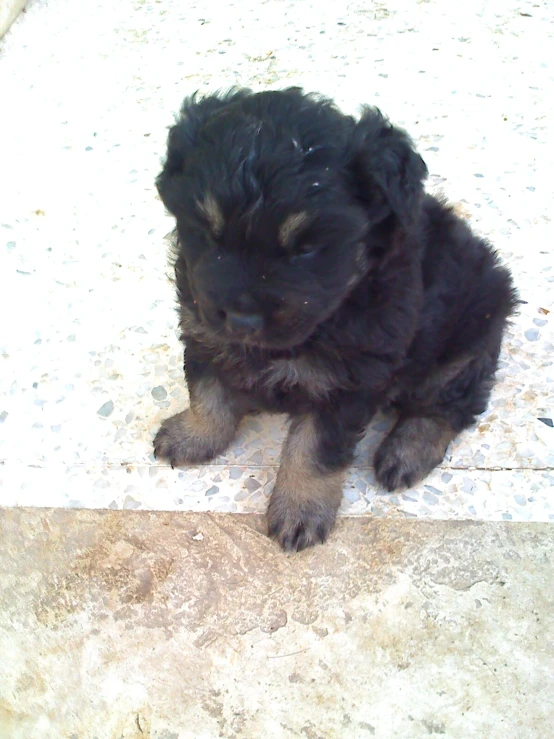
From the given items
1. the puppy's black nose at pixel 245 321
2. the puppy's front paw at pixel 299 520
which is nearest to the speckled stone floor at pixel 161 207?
the puppy's front paw at pixel 299 520

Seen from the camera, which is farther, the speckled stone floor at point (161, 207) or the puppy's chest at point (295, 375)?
the speckled stone floor at point (161, 207)

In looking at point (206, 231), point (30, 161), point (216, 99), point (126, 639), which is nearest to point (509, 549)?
point (126, 639)

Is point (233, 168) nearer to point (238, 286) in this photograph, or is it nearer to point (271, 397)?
point (238, 286)

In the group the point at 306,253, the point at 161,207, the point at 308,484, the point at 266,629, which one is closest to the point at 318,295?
the point at 306,253

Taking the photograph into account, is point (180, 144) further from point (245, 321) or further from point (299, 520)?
point (299, 520)

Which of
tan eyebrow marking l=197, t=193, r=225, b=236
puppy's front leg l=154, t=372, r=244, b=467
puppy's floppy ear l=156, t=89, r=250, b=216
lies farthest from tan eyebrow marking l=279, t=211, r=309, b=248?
puppy's front leg l=154, t=372, r=244, b=467

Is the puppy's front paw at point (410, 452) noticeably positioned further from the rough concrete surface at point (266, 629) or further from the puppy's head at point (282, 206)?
the puppy's head at point (282, 206)
